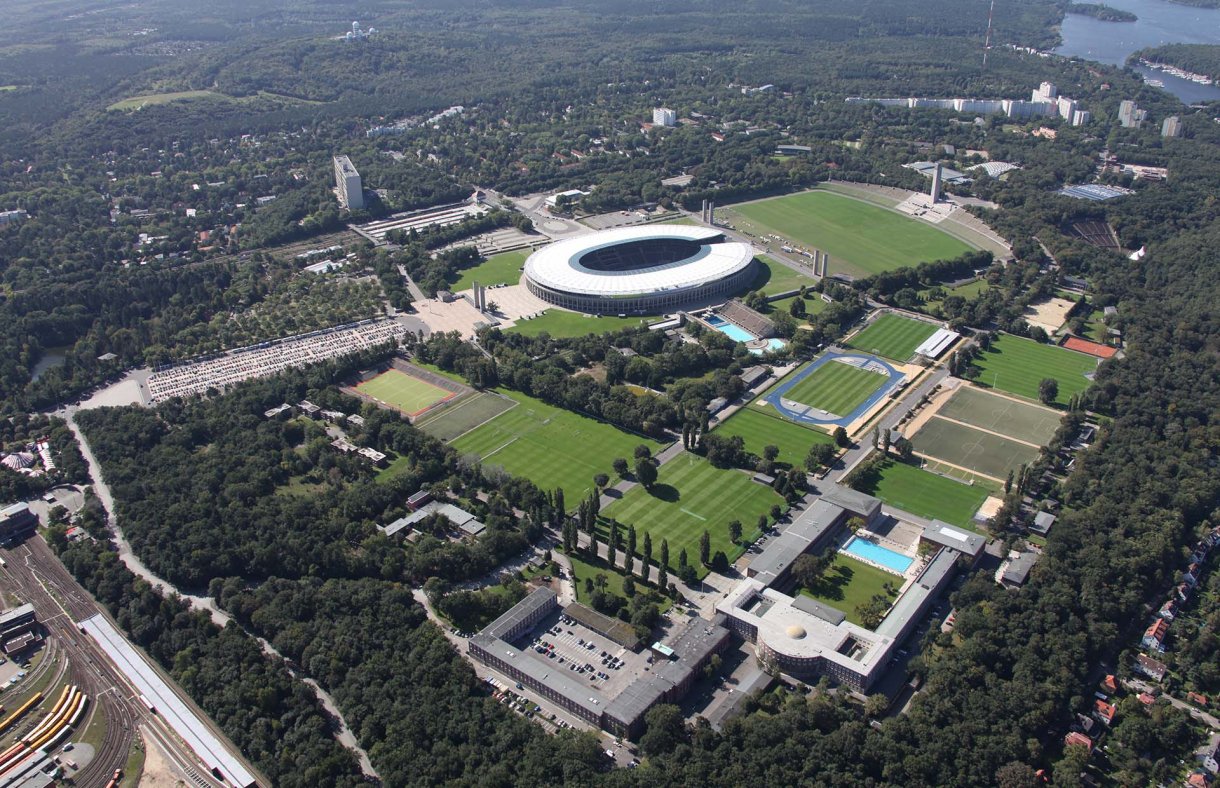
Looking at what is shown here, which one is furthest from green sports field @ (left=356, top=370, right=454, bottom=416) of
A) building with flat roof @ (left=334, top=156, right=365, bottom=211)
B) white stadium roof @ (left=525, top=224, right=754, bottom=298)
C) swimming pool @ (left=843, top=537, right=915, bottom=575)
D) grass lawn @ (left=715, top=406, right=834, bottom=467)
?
building with flat roof @ (left=334, top=156, right=365, bottom=211)

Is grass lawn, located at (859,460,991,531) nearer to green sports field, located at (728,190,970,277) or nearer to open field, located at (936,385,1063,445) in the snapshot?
open field, located at (936,385,1063,445)

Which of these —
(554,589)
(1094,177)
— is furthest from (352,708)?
(1094,177)

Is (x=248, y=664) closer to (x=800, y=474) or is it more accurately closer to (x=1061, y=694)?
(x=800, y=474)

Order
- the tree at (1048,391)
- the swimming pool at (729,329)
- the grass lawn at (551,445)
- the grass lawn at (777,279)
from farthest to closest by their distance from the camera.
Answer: the grass lawn at (777,279)
the swimming pool at (729,329)
the tree at (1048,391)
the grass lawn at (551,445)

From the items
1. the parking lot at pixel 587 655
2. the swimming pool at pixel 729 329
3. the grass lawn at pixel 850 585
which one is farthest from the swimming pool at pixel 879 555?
the swimming pool at pixel 729 329

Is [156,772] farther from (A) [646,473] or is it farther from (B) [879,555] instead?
(B) [879,555]

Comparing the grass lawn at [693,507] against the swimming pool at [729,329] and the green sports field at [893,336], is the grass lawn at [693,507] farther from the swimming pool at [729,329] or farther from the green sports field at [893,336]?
the green sports field at [893,336]
